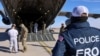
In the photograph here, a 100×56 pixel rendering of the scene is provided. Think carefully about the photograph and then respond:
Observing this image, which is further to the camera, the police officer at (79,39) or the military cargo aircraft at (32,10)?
the military cargo aircraft at (32,10)

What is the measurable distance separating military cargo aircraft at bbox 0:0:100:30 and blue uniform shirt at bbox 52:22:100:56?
60.8 ft

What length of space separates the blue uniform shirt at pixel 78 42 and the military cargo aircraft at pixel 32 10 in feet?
60.8

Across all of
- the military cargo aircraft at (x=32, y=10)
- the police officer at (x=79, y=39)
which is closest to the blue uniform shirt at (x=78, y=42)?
the police officer at (x=79, y=39)

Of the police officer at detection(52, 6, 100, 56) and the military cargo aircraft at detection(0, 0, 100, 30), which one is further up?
the military cargo aircraft at detection(0, 0, 100, 30)

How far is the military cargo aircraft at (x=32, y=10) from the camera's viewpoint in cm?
2272

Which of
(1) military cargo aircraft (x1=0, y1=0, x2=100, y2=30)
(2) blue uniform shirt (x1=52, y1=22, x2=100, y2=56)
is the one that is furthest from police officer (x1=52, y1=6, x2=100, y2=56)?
(1) military cargo aircraft (x1=0, y1=0, x2=100, y2=30)

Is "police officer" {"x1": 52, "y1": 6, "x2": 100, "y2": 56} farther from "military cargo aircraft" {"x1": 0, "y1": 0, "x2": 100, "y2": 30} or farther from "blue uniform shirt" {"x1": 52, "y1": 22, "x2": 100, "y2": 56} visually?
"military cargo aircraft" {"x1": 0, "y1": 0, "x2": 100, "y2": 30}

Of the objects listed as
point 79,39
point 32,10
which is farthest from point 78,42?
point 32,10

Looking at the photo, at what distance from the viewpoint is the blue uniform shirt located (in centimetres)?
332

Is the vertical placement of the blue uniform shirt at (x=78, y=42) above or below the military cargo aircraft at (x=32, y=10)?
below

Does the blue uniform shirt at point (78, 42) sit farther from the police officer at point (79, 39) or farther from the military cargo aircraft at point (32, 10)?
the military cargo aircraft at point (32, 10)

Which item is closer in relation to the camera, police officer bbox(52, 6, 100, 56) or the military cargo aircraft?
police officer bbox(52, 6, 100, 56)

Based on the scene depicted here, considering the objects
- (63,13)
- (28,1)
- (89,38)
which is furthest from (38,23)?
(89,38)

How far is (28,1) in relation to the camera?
75.0 ft
